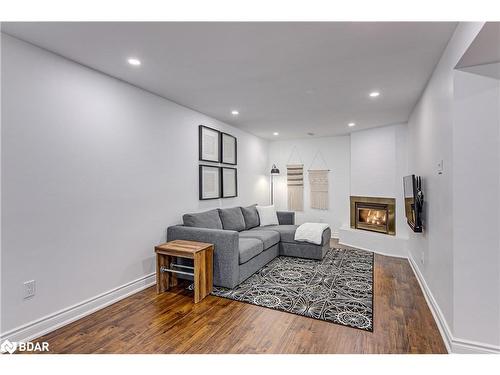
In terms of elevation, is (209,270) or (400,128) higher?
Result: (400,128)

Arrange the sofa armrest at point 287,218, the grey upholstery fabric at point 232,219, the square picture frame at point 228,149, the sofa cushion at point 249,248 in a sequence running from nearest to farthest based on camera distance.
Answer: the sofa cushion at point 249,248
the grey upholstery fabric at point 232,219
the square picture frame at point 228,149
the sofa armrest at point 287,218

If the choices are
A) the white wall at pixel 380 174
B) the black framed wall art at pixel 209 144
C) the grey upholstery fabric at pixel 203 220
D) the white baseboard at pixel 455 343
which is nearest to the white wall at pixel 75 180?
the grey upholstery fabric at pixel 203 220

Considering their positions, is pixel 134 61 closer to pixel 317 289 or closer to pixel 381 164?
pixel 317 289

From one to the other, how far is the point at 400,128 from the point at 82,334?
5532 millimetres

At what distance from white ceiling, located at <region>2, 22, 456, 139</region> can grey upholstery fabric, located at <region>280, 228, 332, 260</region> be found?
2.18 m

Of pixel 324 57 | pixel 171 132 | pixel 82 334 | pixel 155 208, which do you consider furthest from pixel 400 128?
pixel 82 334

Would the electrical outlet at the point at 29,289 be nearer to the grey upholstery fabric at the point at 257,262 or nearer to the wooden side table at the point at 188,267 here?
the wooden side table at the point at 188,267

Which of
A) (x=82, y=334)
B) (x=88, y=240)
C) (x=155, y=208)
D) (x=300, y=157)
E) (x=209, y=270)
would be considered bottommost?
(x=82, y=334)

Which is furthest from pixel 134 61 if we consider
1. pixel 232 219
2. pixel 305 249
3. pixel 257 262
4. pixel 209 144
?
pixel 305 249

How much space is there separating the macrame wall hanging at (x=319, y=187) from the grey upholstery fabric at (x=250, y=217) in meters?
1.93

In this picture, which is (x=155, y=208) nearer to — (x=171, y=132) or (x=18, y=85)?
(x=171, y=132)

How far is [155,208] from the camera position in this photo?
11.0 feet

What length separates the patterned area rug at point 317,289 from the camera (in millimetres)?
2529

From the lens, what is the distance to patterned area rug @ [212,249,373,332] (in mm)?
2529
